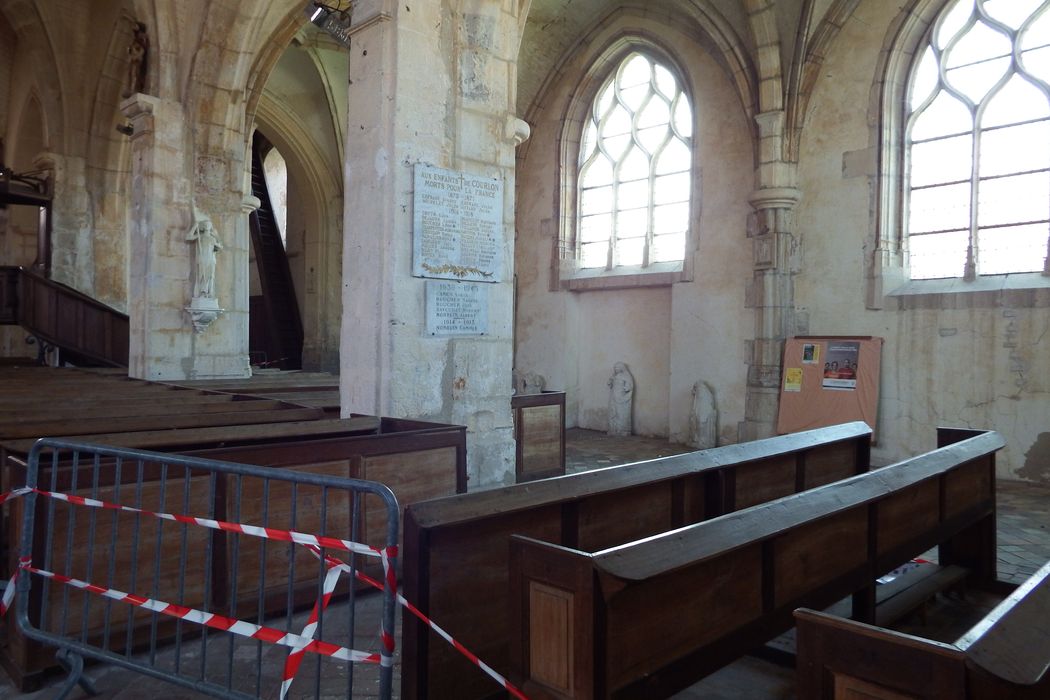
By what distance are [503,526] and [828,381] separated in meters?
6.89

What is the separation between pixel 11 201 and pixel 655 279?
10204 mm

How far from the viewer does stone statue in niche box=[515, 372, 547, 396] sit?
38.1 ft

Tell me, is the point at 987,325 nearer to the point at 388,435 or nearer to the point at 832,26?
the point at 832,26

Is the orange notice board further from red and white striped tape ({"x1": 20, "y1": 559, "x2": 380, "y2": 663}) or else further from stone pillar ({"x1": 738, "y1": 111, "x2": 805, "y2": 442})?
red and white striped tape ({"x1": 20, "y1": 559, "x2": 380, "y2": 663})

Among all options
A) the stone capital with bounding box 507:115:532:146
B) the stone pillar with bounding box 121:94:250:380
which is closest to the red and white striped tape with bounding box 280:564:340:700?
the stone capital with bounding box 507:115:532:146

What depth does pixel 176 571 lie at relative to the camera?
311 cm

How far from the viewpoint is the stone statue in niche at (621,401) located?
1077 cm

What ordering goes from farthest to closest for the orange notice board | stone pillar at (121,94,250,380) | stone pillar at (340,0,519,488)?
stone pillar at (121,94,250,380) → the orange notice board → stone pillar at (340,0,519,488)

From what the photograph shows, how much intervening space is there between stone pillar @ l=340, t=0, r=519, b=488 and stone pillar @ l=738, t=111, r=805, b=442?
Answer: 4550mm

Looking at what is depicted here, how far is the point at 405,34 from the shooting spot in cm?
473

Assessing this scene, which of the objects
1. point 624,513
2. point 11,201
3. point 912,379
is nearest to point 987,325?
point 912,379

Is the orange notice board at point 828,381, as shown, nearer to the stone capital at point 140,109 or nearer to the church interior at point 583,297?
the church interior at point 583,297

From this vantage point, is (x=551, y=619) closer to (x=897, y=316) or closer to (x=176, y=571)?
(x=176, y=571)

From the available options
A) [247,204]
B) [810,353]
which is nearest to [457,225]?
[810,353]
